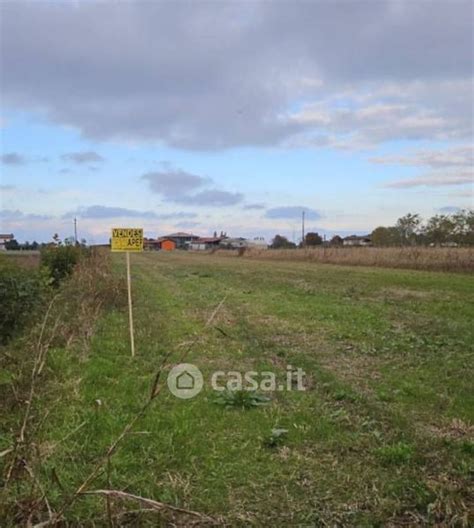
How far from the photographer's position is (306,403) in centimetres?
517

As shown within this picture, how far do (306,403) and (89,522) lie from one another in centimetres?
260

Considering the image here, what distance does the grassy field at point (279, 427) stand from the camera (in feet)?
10.7

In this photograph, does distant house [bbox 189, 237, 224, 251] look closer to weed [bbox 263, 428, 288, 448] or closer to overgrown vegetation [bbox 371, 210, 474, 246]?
overgrown vegetation [bbox 371, 210, 474, 246]

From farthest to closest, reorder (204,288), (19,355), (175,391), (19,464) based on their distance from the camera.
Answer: (204,288)
(19,355)
(175,391)
(19,464)

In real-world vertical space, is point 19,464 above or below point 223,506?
above

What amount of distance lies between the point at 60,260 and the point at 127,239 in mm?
12171

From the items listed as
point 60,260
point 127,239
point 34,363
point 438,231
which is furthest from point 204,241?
point 34,363

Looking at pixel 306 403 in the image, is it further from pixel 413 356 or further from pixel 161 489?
pixel 413 356

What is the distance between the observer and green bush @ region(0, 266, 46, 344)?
8320mm

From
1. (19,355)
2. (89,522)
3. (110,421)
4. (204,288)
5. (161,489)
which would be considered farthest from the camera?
(204,288)

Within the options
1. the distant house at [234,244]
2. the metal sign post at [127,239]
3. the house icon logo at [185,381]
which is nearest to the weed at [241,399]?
the house icon logo at [185,381]

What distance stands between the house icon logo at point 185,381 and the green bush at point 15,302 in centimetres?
343

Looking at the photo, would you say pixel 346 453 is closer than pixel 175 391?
Yes

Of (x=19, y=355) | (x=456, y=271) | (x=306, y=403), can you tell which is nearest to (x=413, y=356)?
(x=306, y=403)
